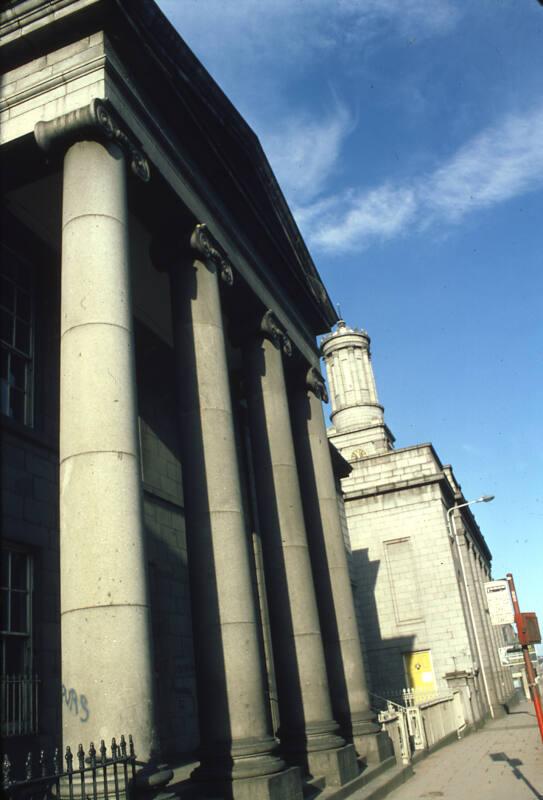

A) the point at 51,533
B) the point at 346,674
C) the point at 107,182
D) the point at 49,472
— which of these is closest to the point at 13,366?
the point at 49,472

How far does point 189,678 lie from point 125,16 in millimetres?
12631

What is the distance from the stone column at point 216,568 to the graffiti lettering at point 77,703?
3120mm

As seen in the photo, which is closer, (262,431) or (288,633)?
(288,633)

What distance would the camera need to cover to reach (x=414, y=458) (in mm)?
34812

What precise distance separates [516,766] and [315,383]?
943 centimetres

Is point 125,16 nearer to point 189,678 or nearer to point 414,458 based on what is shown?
point 189,678

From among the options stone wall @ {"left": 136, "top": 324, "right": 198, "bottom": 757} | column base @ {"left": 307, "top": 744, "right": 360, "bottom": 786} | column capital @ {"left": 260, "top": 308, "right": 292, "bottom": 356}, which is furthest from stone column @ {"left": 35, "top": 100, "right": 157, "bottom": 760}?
stone wall @ {"left": 136, "top": 324, "right": 198, "bottom": 757}

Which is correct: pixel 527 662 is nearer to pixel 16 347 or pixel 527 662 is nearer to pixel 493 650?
pixel 16 347

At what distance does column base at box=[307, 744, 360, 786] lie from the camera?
38.2 feet

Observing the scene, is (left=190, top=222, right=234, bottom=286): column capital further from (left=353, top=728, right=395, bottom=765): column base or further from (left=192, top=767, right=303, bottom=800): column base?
(left=353, top=728, right=395, bottom=765): column base

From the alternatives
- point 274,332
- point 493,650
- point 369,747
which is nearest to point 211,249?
point 274,332

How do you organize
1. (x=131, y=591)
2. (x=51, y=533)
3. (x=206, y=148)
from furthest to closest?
(x=206, y=148), (x=51, y=533), (x=131, y=591)

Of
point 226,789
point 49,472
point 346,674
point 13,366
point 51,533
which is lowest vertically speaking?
point 226,789

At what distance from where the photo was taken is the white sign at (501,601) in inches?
446
